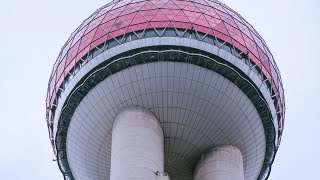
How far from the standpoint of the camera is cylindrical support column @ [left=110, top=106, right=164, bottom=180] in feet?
123

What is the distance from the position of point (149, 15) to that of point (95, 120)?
8.82m

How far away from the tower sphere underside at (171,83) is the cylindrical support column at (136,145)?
0.96 metres

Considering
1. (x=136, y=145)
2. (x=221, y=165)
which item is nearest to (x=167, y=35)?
(x=136, y=145)

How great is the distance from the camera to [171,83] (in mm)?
40031

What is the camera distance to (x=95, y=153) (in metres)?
43.7

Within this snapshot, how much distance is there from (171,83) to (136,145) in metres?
5.10

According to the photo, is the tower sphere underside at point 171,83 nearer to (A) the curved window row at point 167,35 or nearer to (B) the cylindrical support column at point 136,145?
(A) the curved window row at point 167,35

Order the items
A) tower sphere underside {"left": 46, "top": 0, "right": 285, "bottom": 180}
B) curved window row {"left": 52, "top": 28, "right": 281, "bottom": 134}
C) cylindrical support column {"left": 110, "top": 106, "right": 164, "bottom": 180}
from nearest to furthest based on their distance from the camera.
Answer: cylindrical support column {"left": 110, "top": 106, "right": 164, "bottom": 180}
tower sphere underside {"left": 46, "top": 0, "right": 285, "bottom": 180}
curved window row {"left": 52, "top": 28, "right": 281, "bottom": 134}

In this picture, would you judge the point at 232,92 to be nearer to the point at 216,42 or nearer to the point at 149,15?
Answer: the point at 216,42

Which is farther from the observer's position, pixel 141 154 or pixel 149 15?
pixel 149 15

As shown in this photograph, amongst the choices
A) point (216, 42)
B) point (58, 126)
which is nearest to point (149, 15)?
point (216, 42)

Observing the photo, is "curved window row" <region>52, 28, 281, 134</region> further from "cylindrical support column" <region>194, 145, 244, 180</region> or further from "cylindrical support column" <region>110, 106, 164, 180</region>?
"cylindrical support column" <region>194, 145, 244, 180</region>

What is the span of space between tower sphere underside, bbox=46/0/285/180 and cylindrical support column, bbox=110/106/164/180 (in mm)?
962

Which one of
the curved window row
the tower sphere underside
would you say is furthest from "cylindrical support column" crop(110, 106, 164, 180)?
the curved window row
